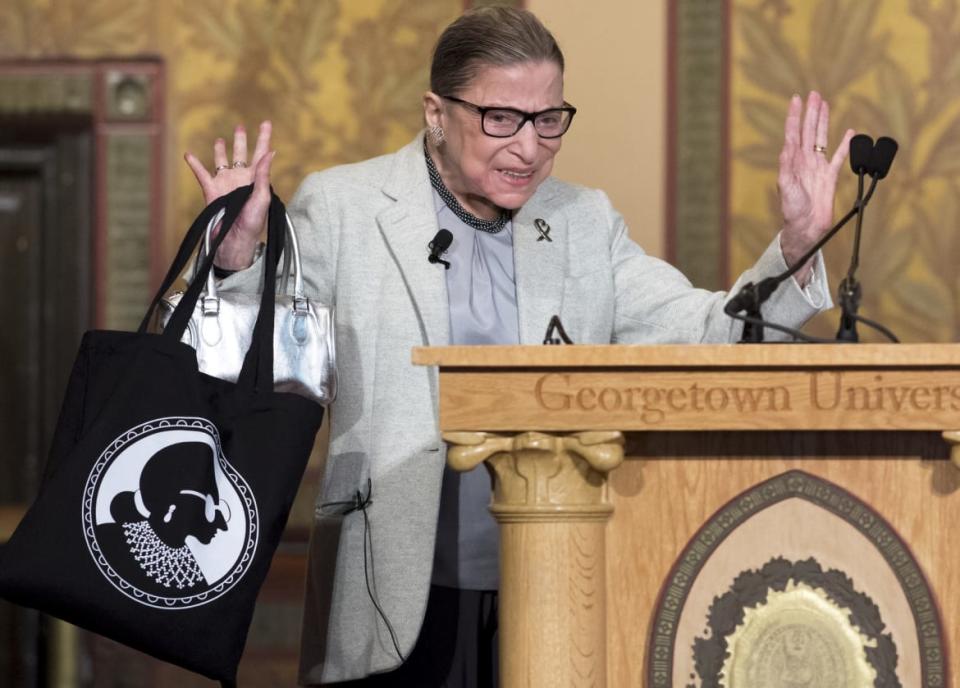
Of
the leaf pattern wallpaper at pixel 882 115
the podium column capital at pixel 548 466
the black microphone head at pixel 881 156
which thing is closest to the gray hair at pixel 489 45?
A: the black microphone head at pixel 881 156

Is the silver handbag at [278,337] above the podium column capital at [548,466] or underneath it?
above

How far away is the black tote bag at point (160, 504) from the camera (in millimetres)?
1975

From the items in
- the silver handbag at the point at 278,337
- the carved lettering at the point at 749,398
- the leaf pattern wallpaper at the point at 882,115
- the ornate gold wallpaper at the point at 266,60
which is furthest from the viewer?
the ornate gold wallpaper at the point at 266,60

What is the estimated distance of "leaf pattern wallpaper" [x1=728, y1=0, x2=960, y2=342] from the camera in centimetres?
521

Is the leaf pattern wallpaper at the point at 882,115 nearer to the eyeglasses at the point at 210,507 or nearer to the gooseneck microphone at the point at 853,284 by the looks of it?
the gooseneck microphone at the point at 853,284

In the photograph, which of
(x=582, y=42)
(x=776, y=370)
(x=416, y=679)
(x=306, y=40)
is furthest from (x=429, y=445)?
(x=306, y=40)

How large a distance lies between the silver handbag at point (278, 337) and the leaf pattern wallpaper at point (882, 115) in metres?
3.20

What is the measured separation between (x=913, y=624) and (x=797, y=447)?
242 mm

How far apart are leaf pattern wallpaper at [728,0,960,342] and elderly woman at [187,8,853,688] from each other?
292 centimetres

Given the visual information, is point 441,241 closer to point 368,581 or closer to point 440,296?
point 440,296

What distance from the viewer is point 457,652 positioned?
2.26 meters

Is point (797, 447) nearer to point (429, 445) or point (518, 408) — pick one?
point (518, 408)

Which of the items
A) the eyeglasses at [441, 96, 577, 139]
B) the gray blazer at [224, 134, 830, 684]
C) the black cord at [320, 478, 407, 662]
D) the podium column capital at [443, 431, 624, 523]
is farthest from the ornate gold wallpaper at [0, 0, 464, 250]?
the podium column capital at [443, 431, 624, 523]

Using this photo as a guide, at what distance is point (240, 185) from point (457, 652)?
757 mm
